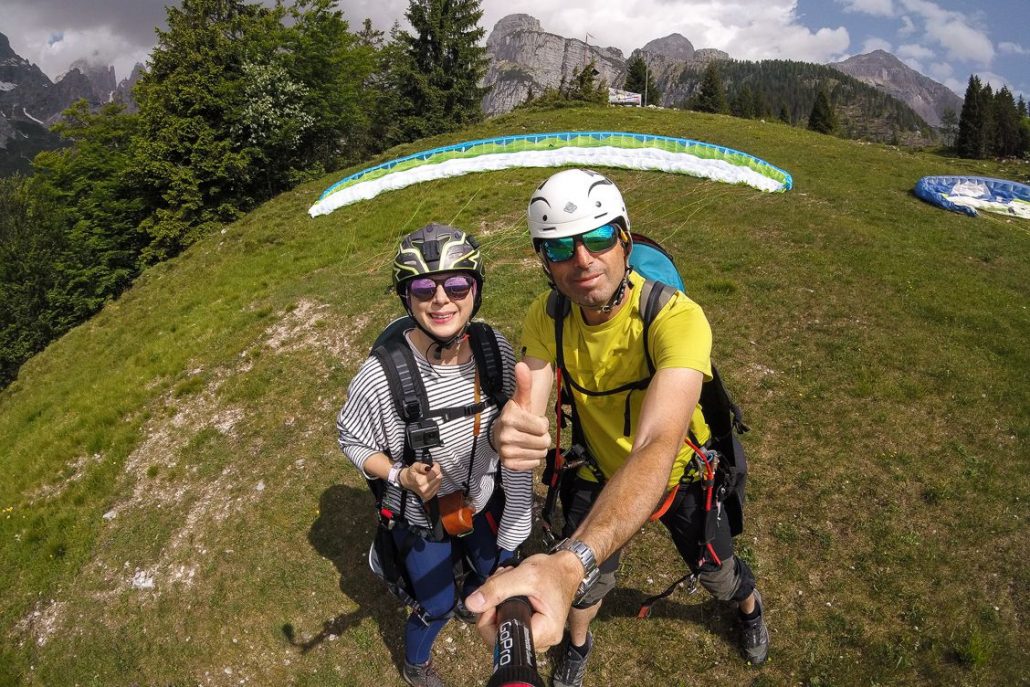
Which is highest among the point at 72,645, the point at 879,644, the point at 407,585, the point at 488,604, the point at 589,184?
the point at 589,184

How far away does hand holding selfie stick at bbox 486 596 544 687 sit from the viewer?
1.59 meters

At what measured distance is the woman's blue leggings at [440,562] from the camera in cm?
446

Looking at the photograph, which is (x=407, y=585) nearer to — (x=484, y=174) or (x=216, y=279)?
(x=216, y=279)

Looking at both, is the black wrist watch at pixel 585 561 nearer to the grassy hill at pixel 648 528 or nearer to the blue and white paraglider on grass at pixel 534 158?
the grassy hill at pixel 648 528

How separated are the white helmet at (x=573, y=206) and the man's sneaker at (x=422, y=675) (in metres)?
4.80

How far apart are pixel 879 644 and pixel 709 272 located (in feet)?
32.9

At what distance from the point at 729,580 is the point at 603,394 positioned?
2.58m

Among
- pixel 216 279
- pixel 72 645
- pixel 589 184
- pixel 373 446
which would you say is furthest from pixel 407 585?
pixel 216 279

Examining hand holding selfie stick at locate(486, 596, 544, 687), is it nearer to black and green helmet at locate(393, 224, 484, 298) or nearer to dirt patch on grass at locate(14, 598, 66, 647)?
black and green helmet at locate(393, 224, 484, 298)

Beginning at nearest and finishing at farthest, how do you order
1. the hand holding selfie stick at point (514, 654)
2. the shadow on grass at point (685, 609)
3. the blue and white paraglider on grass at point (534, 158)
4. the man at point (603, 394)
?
the hand holding selfie stick at point (514, 654) → the man at point (603, 394) → the shadow on grass at point (685, 609) → the blue and white paraglider on grass at point (534, 158)

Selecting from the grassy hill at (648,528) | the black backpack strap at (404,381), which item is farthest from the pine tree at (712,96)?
the black backpack strap at (404,381)

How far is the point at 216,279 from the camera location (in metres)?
20.1

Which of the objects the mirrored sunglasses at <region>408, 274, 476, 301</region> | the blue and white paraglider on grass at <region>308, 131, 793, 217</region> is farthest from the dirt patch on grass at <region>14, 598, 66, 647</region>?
the blue and white paraglider on grass at <region>308, 131, 793, 217</region>

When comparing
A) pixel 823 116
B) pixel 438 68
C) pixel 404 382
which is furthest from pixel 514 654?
pixel 823 116
